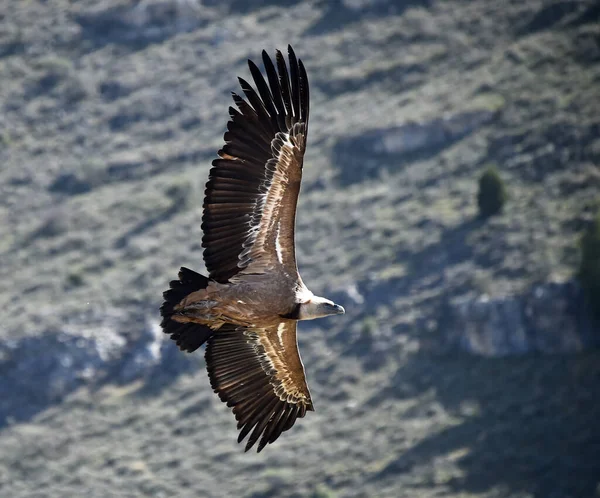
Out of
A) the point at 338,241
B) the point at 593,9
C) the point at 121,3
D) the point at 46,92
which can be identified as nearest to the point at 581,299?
the point at 338,241

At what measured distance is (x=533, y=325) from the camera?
45.4 metres

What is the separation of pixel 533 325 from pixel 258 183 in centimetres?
3341

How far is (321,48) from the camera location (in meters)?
74.6

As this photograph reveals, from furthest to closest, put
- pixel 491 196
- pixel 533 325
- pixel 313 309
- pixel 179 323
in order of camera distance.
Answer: pixel 491 196 → pixel 533 325 → pixel 179 323 → pixel 313 309

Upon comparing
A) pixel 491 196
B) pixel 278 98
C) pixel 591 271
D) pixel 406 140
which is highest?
pixel 278 98

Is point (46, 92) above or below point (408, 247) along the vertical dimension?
above

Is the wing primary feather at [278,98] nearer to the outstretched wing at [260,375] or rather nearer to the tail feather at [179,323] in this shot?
the tail feather at [179,323]

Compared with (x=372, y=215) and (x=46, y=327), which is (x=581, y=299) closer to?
(x=372, y=215)

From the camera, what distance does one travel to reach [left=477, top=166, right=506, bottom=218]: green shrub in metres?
52.1

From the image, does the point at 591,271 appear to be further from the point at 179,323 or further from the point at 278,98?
the point at 278,98

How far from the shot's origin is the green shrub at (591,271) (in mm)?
44562

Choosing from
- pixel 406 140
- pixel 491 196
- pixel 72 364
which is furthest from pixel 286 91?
pixel 406 140

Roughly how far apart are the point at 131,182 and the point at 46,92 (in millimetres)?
15562

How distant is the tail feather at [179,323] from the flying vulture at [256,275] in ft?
0.04
